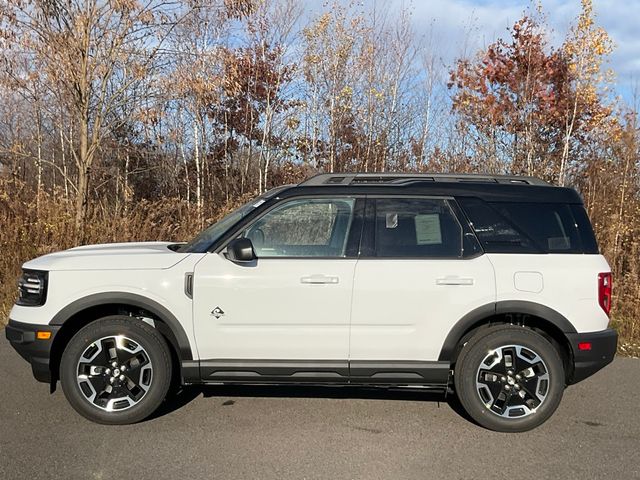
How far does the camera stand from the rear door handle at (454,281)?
4133 mm

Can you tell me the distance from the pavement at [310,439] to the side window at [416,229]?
1.34 m

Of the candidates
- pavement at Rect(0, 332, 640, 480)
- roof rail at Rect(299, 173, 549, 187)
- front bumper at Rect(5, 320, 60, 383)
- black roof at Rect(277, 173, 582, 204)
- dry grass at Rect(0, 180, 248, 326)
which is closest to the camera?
pavement at Rect(0, 332, 640, 480)

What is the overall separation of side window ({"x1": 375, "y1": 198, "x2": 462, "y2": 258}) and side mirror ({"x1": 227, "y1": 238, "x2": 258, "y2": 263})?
3.09 ft

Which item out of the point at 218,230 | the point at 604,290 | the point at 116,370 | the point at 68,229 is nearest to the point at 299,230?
the point at 218,230

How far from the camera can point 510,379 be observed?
4.21 meters

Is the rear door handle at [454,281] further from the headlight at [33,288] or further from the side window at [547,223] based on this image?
the headlight at [33,288]

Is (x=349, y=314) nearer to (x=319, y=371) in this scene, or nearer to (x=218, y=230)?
(x=319, y=371)

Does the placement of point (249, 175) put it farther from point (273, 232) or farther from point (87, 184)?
point (273, 232)

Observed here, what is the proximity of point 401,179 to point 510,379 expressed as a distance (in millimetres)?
1746

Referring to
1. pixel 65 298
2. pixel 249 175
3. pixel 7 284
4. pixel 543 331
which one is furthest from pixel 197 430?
pixel 249 175

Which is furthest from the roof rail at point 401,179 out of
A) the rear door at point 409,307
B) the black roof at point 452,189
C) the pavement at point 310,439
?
the pavement at point 310,439

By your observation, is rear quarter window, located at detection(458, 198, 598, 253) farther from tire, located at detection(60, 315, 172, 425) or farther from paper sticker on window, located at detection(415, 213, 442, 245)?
tire, located at detection(60, 315, 172, 425)

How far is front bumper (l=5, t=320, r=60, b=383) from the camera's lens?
4133 millimetres

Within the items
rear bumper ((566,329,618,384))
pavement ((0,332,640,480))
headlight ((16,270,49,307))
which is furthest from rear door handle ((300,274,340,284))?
headlight ((16,270,49,307))
